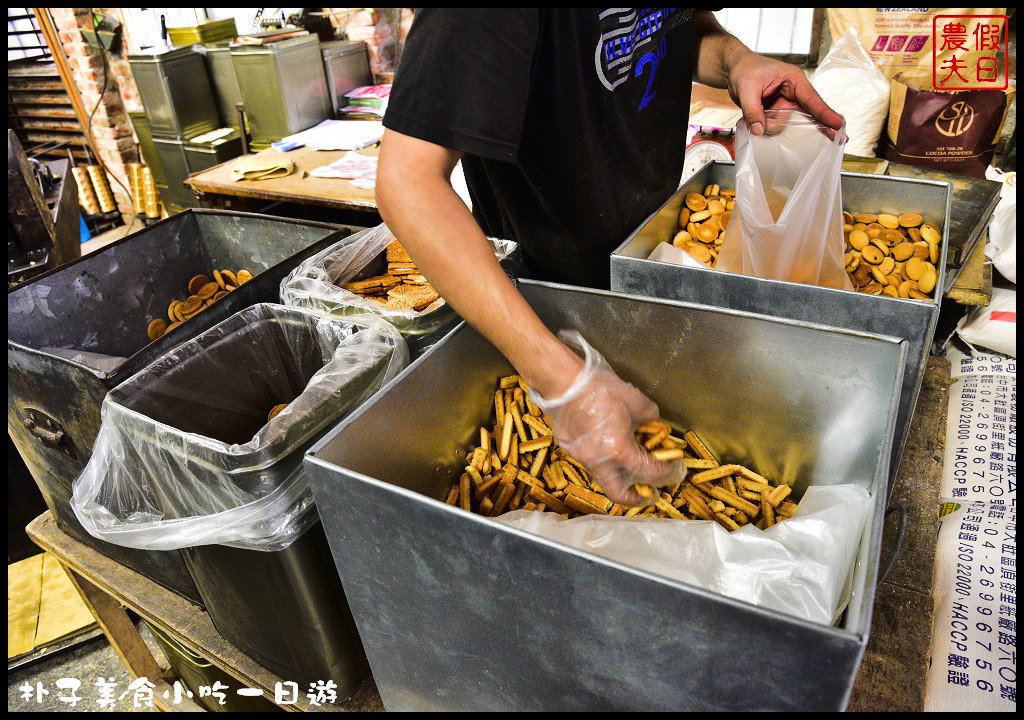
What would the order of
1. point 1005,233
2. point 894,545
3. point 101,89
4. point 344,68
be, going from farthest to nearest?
point 101,89 < point 344,68 < point 1005,233 < point 894,545

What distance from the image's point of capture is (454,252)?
2.97 ft

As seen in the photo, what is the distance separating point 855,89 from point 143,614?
3090 millimetres

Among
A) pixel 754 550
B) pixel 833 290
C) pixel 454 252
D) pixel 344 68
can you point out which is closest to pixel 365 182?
pixel 344 68

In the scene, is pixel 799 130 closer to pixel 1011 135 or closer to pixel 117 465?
pixel 117 465

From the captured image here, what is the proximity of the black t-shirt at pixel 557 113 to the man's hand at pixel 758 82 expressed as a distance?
8 centimetres

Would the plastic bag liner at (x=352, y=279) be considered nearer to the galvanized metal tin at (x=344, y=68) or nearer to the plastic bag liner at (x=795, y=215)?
the plastic bag liner at (x=795, y=215)

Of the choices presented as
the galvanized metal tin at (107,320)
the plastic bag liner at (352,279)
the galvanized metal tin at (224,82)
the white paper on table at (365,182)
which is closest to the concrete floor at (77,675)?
the galvanized metal tin at (107,320)

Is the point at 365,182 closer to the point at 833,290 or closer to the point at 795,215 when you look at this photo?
the point at 795,215

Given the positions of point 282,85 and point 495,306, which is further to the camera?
point 282,85

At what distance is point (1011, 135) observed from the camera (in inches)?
113

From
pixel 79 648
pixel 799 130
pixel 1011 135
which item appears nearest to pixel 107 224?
pixel 79 648

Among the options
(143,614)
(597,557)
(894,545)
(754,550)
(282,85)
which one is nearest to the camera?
(597,557)

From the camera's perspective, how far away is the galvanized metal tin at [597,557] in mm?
623

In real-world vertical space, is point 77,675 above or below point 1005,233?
below
